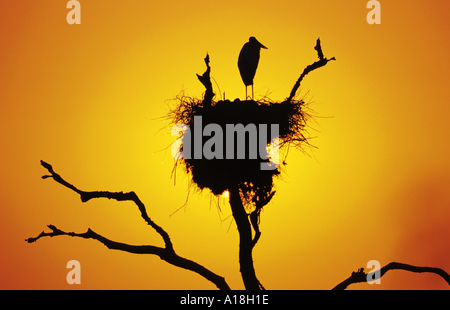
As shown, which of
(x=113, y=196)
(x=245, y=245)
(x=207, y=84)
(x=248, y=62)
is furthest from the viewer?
(x=248, y=62)

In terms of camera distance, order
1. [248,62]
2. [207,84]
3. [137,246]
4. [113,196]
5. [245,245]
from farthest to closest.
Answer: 1. [248,62]
2. [207,84]
3. [245,245]
4. [137,246]
5. [113,196]

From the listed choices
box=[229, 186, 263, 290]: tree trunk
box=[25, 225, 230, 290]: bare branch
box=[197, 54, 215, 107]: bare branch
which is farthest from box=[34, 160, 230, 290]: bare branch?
box=[197, 54, 215, 107]: bare branch

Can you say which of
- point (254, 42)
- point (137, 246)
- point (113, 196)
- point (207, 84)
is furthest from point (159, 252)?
point (254, 42)

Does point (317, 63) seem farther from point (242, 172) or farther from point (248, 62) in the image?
point (248, 62)

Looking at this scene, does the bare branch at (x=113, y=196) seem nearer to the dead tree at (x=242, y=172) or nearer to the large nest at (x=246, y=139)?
the dead tree at (x=242, y=172)

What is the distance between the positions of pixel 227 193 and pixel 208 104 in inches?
46.9

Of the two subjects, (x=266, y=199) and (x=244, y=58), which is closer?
(x=266, y=199)

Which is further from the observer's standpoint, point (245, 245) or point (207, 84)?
point (207, 84)

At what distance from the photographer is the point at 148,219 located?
5.52 m

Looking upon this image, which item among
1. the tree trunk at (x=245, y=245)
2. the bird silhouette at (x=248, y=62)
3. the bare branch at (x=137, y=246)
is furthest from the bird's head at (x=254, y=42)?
the bare branch at (x=137, y=246)

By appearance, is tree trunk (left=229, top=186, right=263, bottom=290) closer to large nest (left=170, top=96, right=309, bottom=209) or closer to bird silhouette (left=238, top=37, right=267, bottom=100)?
large nest (left=170, top=96, right=309, bottom=209)
